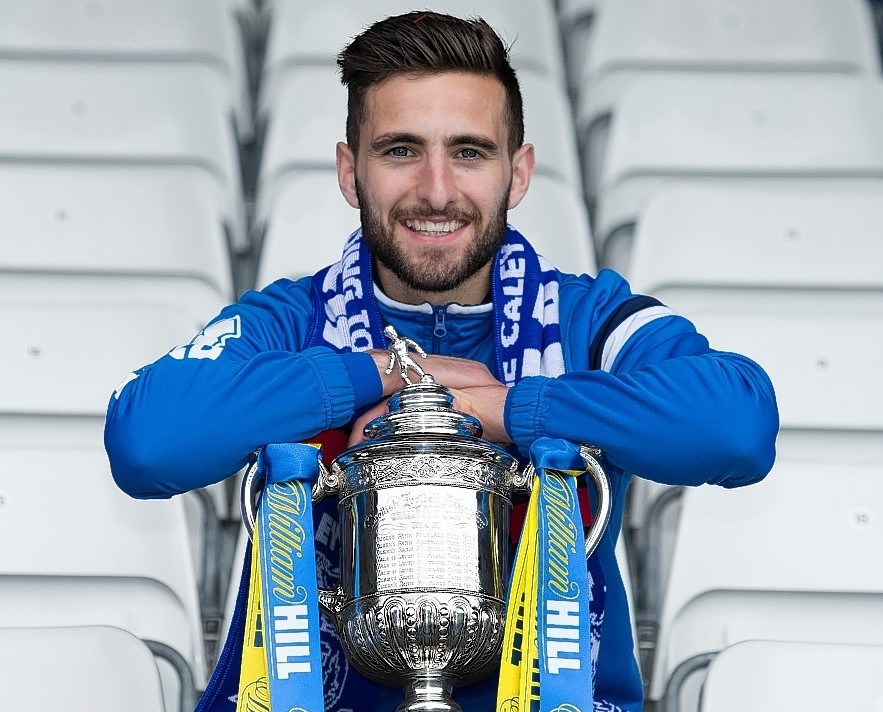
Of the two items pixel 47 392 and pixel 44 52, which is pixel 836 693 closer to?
pixel 47 392

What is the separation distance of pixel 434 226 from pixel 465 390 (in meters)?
0.25

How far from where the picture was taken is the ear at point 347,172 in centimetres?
201

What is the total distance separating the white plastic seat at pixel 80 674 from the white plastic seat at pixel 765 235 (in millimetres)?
1298

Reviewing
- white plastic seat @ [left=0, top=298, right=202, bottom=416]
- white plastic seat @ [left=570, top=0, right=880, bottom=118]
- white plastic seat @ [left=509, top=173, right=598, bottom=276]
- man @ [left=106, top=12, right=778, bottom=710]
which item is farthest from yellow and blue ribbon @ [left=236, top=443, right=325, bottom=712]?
white plastic seat @ [left=570, top=0, right=880, bottom=118]

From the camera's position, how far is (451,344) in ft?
6.50

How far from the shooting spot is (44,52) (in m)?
3.41

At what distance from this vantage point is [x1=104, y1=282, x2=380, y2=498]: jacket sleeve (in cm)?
163

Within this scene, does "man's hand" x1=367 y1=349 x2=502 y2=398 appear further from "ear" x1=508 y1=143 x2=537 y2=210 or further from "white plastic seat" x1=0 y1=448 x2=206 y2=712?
"white plastic seat" x1=0 y1=448 x2=206 y2=712

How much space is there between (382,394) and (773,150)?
65.6 inches

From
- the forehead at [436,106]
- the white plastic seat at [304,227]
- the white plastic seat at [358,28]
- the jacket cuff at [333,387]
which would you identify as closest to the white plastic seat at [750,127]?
the white plastic seat at [358,28]

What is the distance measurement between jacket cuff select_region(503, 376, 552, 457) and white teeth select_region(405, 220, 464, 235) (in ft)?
0.90

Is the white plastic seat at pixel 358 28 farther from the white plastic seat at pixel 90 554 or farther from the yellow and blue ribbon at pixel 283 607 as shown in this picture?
the yellow and blue ribbon at pixel 283 607

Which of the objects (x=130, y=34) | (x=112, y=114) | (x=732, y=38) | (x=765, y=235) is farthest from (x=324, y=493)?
(x=732, y=38)

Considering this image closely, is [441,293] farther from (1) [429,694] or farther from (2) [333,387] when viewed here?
(1) [429,694]
